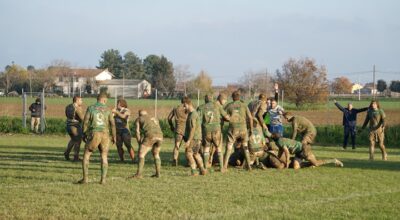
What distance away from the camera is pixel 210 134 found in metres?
14.7

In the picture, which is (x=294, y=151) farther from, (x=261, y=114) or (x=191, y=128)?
(x=191, y=128)

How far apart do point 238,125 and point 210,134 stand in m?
0.91

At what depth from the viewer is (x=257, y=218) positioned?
896cm

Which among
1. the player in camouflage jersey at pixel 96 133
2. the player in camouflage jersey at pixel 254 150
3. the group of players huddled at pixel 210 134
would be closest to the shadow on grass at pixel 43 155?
the group of players huddled at pixel 210 134

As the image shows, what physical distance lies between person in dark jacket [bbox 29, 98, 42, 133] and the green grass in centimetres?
1616

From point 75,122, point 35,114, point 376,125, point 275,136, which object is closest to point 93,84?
point 35,114

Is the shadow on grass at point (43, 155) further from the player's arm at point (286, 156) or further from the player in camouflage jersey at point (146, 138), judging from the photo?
the player in camouflage jersey at point (146, 138)

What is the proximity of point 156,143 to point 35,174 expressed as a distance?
3069mm

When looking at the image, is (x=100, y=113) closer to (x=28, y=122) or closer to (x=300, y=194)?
(x=300, y=194)

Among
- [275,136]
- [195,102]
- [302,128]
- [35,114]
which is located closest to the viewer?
[275,136]

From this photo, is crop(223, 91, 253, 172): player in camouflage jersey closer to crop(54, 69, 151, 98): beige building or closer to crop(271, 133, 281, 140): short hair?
crop(271, 133, 281, 140): short hair

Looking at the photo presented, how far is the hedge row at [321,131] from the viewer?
92.0ft

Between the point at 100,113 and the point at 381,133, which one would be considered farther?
the point at 381,133

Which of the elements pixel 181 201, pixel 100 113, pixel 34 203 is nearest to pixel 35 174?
pixel 100 113
